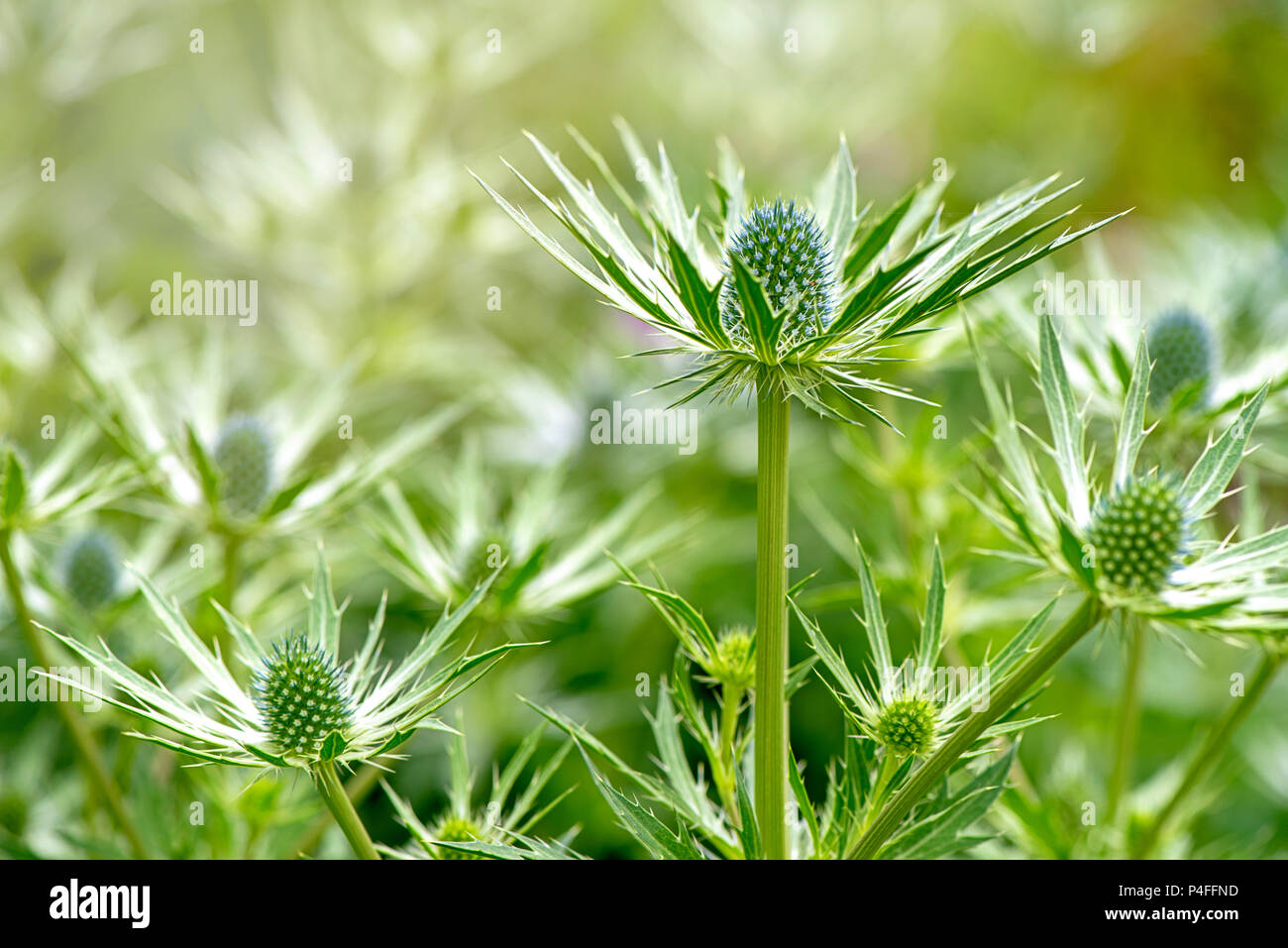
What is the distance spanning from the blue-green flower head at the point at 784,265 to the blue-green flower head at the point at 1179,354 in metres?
0.54

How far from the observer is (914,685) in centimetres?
67

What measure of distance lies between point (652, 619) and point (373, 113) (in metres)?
1.50

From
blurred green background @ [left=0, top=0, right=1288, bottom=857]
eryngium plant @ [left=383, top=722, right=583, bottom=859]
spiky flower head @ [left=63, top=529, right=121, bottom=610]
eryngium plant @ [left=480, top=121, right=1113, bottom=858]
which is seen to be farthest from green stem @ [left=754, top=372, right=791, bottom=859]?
spiky flower head @ [left=63, top=529, right=121, bottom=610]

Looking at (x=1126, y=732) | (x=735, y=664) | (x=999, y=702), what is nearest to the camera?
(x=999, y=702)

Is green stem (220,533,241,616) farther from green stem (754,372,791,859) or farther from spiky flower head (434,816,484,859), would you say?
green stem (754,372,791,859)

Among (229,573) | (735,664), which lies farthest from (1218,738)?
(229,573)

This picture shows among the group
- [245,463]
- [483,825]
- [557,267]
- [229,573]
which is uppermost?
[557,267]

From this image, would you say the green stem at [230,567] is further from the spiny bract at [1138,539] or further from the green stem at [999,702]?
the spiny bract at [1138,539]

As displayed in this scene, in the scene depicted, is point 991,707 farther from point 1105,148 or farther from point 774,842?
point 1105,148

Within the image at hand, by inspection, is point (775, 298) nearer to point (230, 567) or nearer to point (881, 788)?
point (881, 788)

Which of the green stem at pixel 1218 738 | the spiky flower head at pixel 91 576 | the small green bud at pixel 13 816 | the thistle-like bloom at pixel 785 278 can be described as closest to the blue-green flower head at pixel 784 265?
the thistle-like bloom at pixel 785 278

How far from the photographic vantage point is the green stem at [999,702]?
2.01 feet

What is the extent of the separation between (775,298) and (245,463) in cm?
61

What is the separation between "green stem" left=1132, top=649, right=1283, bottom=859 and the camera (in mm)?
821
